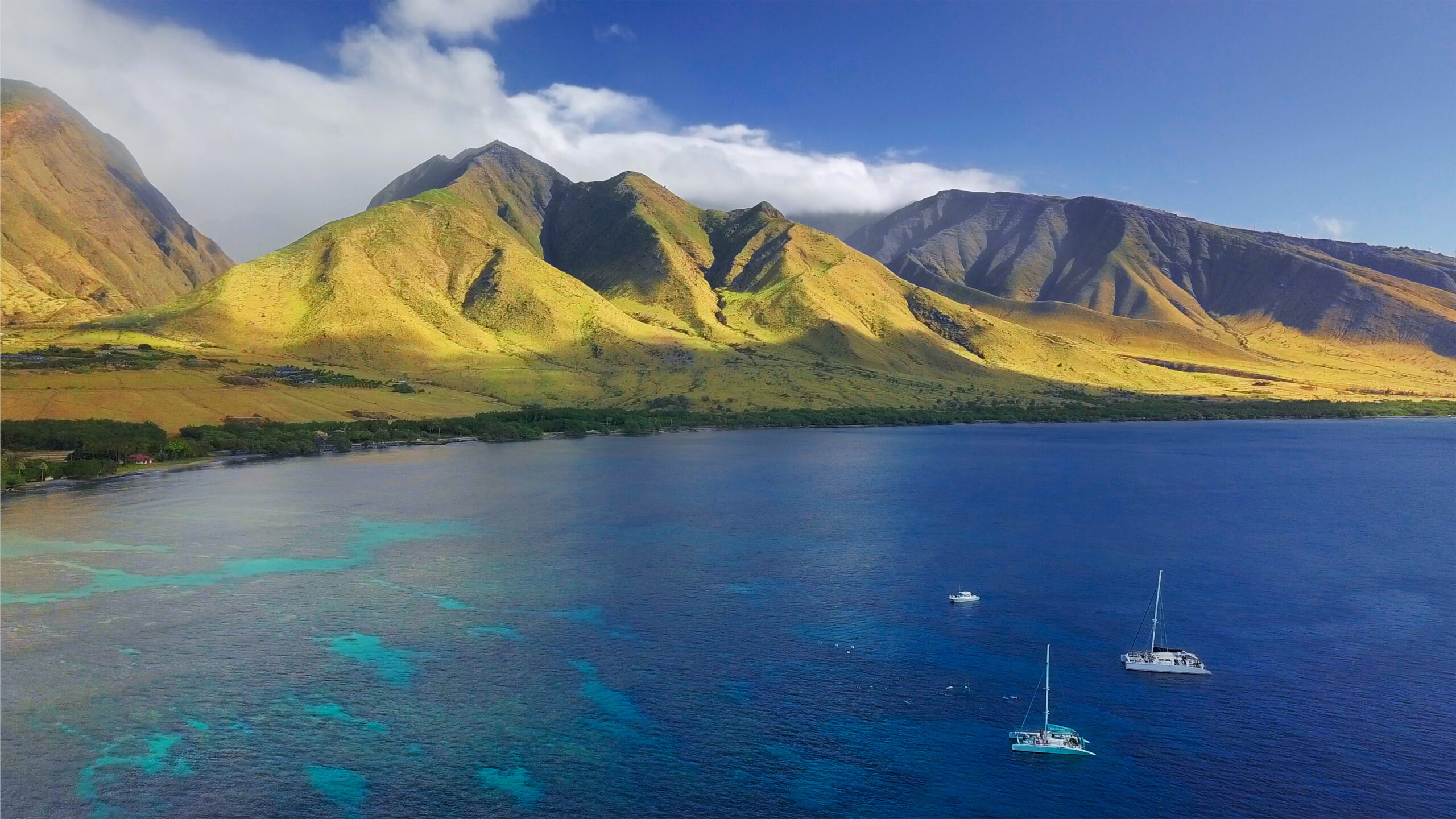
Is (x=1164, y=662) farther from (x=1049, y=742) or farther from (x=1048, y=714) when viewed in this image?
(x=1049, y=742)

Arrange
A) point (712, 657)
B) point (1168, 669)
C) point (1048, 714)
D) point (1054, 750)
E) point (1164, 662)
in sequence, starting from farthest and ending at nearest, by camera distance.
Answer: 1. point (712, 657)
2. point (1164, 662)
3. point (1168, 669)
4. point (1048, 714)
5. point (1054, 750)

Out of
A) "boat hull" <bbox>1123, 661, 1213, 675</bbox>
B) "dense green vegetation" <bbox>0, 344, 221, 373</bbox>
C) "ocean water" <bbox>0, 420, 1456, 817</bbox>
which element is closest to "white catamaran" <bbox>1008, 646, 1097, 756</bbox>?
"ocean water" <bbox>0, 420, 1456, 817</bbox>

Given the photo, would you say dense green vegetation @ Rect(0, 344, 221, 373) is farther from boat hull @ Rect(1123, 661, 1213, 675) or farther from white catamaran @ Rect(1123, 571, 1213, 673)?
boat hull @ Rect(1123, 661, 1213, 675)

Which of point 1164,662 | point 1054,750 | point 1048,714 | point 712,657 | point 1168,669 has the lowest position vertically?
point 712,657

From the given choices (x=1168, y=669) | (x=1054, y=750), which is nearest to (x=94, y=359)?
(x=1054, y=750)

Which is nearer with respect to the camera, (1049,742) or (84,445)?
(1049,742)

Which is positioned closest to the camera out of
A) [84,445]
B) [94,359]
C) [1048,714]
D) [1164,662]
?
[1048,714]

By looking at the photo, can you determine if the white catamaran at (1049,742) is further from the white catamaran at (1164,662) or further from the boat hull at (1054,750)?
the white catamaran at (1164,662)
